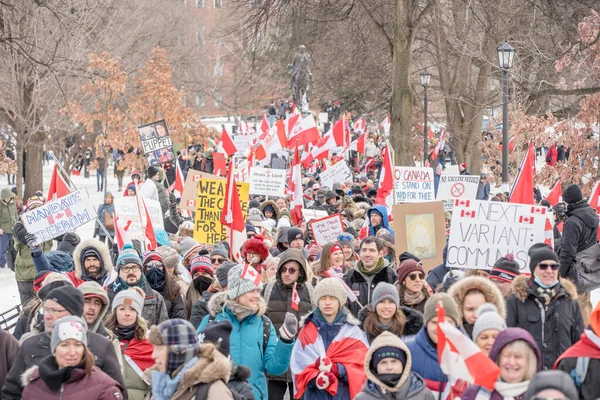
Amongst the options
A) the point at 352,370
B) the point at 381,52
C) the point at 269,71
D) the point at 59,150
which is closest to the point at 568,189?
the point at 352,370

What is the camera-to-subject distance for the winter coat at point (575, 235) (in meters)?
10.2

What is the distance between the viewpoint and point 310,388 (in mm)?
7359

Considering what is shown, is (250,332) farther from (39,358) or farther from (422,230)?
(422,230)

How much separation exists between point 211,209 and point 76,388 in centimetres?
760

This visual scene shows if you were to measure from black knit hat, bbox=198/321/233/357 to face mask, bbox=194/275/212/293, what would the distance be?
→ 317cm

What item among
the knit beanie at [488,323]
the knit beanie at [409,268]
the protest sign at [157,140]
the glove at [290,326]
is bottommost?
the glove at [290,326]

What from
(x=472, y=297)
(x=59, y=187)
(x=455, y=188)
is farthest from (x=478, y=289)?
(x=455, y=188)

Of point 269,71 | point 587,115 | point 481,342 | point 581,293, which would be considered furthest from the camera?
point 269,71

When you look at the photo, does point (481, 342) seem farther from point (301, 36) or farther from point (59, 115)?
point (59, 115)

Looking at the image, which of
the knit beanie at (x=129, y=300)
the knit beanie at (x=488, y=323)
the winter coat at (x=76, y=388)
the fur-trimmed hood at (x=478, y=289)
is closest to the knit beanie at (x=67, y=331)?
the winter coat at (x=76, y=388)

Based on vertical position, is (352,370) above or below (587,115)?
below

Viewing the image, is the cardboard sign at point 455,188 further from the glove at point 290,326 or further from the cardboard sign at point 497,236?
the glove at point 290,326

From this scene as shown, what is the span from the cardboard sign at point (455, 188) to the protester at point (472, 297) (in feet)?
29.3

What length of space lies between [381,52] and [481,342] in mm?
23583
